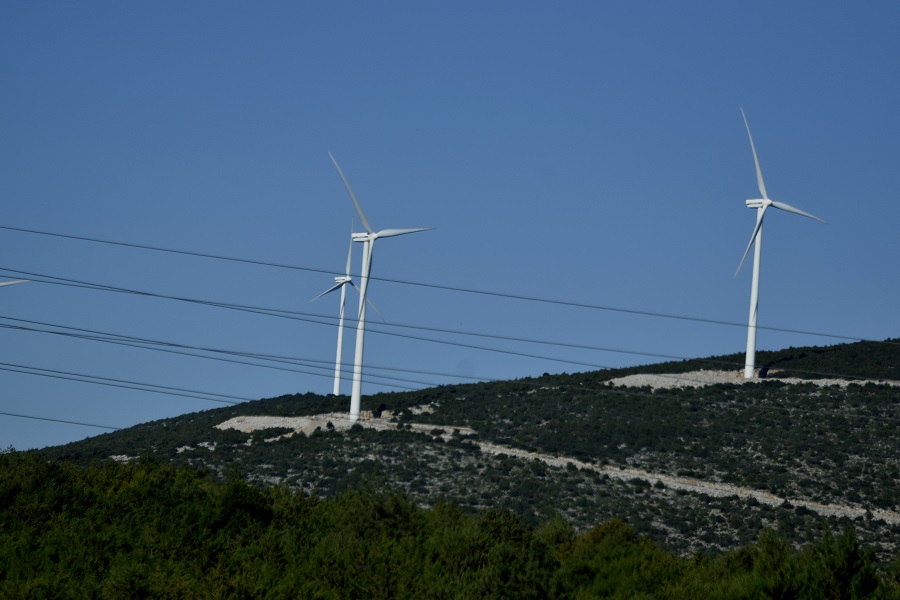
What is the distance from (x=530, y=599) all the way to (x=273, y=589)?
8681 mm

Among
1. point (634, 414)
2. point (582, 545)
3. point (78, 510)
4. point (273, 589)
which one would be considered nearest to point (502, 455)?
point (634, 414)

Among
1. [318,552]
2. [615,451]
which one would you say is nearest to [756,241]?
[615,451]

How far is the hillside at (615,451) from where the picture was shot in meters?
69.2

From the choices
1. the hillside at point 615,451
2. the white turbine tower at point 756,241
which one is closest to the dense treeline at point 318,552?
the hillside at point 615,451

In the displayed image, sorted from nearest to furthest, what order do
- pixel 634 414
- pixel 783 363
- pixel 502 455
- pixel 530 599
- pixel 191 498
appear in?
pixel 530 599 < pixel 191 498 < pixel 502 455 < pixel 634 414 < pixel 783 363

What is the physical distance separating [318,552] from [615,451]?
121ft

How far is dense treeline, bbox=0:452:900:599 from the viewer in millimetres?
39875

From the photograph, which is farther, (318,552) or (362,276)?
(362,276)

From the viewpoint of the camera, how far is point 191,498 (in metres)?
59.1

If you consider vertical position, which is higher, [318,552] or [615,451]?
[615,451]

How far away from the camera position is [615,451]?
266 ft

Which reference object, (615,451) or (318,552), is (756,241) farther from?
(318,552)

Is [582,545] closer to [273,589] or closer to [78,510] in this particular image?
[273,589]

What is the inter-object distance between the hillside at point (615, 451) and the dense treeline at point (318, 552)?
8.00m
